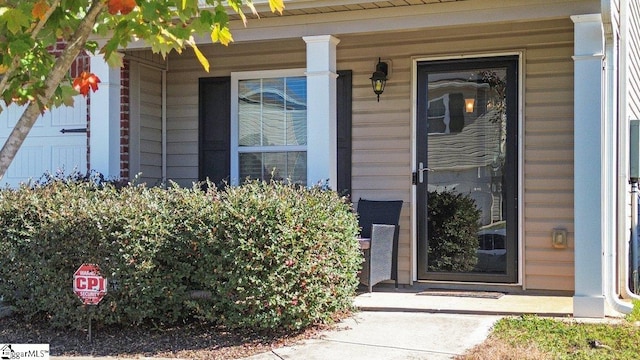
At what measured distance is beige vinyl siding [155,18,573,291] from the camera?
24.0 feet

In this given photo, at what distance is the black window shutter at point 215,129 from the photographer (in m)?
8.70

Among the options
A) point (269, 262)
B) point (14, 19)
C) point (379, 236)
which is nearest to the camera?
point (14, 19)

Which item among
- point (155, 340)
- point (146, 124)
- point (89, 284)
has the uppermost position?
point (146, 124)

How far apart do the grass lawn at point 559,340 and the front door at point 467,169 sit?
150 centimetres

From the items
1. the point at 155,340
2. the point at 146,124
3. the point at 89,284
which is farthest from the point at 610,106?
the point at 146,124

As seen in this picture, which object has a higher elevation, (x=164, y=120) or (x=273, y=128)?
(x=164, y=120)

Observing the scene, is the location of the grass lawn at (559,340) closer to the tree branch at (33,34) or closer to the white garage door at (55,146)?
the tree branch at (33,34)

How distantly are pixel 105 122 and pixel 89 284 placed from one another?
257 cm

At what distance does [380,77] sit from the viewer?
308 inches

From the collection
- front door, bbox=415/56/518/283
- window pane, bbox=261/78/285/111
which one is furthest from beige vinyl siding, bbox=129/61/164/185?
front door, bbox=415/56/518/283

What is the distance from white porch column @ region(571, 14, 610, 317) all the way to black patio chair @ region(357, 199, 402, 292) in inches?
73.3

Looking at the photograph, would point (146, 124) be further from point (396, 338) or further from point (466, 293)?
point (396, 338)

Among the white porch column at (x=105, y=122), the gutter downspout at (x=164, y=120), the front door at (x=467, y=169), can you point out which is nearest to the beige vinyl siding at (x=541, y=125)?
the front door at (x=467, y=169)

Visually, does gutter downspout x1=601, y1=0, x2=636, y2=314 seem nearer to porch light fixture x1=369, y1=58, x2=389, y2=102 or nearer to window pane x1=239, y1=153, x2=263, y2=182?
porch light fixture x1=369, y1=58, x2=389, y2=102
